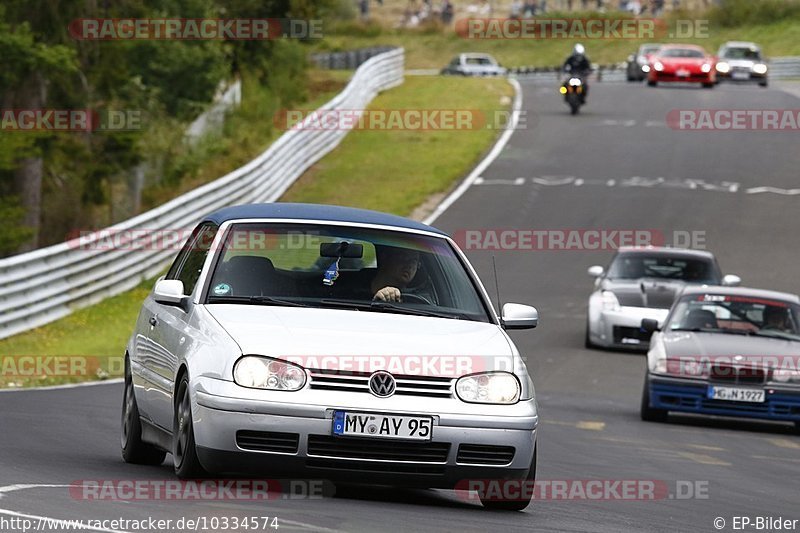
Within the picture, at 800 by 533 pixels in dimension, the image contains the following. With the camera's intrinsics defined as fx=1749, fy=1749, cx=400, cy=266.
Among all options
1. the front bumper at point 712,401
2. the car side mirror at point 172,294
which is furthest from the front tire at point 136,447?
the front bumper at point 712,401

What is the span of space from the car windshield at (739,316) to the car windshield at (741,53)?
43.0 meters

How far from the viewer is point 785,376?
1541 centimetres

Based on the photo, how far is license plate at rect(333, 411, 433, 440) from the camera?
8.03 m

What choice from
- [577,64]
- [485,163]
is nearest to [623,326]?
[485,163]

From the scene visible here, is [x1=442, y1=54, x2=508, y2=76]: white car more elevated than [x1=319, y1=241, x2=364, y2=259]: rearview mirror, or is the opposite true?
[x1=319, y1=241, x2=364, y2=259]: rearview mirror

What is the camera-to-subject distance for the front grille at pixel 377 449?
8062 mm

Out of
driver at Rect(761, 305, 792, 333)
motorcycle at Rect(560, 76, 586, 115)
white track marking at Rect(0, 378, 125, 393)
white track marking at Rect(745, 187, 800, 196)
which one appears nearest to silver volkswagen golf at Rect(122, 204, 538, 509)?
white track marking at Rect(0, 378, 125, 393)

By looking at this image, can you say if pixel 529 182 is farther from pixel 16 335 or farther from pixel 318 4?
pixel 16 335

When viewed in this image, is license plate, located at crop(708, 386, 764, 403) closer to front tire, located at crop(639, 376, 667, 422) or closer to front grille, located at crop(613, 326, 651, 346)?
front tire, located at crop(639, 376, 667, 422)

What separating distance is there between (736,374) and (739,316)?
1233 mm

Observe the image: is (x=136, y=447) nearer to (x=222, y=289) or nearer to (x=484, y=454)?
(x=222, y=289)

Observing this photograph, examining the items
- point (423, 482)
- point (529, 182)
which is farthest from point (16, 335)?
point (529, 182)

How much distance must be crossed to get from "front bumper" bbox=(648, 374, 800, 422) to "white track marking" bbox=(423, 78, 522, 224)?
48.6 feet

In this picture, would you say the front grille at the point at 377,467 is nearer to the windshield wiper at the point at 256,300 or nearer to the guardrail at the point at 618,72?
the windshield wiper at the point at 256,300
